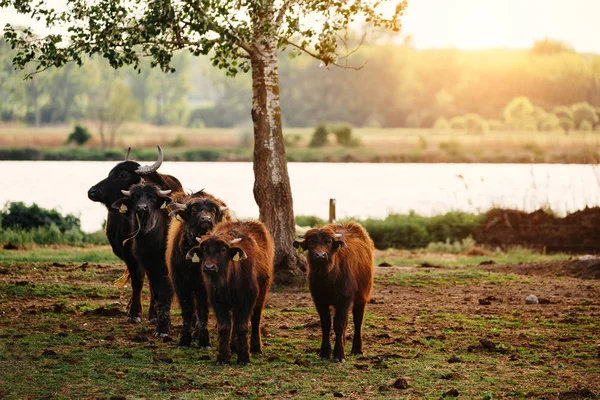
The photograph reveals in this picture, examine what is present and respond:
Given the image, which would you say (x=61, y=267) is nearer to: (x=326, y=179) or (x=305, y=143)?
(x=326, y=179)

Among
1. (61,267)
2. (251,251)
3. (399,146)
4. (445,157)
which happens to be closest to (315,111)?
(399,146)

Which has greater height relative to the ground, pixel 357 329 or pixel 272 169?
pixel 272 169

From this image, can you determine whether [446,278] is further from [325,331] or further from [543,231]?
[543,231]

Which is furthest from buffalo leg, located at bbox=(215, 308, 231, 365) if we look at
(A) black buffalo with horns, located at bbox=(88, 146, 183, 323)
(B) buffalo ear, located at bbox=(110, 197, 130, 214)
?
(A) black buffalo with horns, located at bbox=(88, 146, 183, 323)

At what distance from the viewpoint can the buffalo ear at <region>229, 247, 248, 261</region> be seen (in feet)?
31.1

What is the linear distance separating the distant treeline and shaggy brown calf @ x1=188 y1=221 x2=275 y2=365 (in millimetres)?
63952

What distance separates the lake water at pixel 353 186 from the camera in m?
27.1

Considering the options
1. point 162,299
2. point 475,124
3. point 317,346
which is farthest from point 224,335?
point 475,124

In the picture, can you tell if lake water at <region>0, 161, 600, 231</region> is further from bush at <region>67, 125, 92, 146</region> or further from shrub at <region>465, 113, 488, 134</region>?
shrub at <region>465, 113, 488, 134</region>

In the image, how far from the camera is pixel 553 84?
7388cm

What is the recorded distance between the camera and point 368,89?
84188 mm

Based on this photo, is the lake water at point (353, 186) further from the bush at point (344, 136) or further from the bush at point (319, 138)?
the bush at point (319, 138)

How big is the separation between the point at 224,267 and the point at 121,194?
13.4 ft

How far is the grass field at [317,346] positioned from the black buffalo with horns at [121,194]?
0.33 meters
